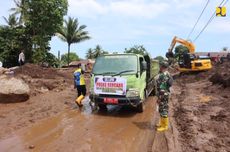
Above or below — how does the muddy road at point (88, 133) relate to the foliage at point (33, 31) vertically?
below

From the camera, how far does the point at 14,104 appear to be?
1337 centimetres

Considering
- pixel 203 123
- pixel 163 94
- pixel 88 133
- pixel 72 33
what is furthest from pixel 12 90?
pixel 72 33

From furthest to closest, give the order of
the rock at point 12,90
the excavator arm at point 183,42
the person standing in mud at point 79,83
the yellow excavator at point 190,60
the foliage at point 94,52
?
the foliage at point 94,52, the excavator arm at point 183,42, the yellow excavator at point 190,60, the rock at point 12,90, the person standing in mud at point 79,83

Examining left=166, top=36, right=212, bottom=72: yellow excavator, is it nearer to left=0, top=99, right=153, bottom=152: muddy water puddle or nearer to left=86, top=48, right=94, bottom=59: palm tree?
left=0, top=99, right=153, bottom=152: muddy water puddle

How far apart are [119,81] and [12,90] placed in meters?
5.51

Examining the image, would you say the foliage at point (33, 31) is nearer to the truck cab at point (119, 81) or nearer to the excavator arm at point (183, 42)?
the excavator arm at point (183, 42)

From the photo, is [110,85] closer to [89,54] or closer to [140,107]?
[140,107]

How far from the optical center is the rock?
13484 mm

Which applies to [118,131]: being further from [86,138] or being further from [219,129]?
[219,129]

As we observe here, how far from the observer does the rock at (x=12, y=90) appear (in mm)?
13484

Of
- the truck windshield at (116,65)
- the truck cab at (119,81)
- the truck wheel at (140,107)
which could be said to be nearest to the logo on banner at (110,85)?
the truck cab at (119,81)

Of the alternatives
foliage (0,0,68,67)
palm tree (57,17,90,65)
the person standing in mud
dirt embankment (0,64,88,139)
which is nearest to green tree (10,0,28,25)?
foliage (0,0,68,67)

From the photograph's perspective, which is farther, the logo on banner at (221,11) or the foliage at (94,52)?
the foliage at (94,52)

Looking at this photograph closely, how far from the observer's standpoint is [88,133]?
862 centimetres
